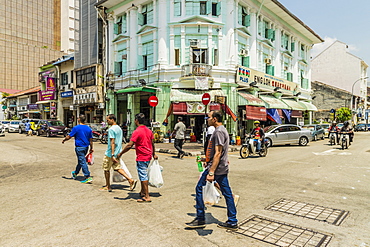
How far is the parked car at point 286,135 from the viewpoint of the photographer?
1752cm

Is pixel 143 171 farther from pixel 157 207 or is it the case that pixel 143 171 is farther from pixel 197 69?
pixel 197 69

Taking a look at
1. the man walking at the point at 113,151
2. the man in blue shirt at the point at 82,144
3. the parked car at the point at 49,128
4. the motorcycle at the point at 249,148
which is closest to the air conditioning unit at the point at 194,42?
the motorcycle at the point at 249,148

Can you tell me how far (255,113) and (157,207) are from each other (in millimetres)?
16412

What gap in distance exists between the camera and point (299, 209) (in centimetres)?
511

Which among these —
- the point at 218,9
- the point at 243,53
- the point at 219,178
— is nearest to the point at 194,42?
the point at 218,9

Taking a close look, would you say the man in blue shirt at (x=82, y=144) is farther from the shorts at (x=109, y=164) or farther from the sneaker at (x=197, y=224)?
the sneaker at (x=197, y=224)

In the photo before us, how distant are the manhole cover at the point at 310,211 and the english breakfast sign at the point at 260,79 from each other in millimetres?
15523

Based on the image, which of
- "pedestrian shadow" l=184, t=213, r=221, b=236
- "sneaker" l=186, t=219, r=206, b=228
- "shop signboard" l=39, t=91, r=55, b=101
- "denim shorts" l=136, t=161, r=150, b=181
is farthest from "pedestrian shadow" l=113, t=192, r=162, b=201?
"shop signboard" l=39, t=91, r=55, b=101

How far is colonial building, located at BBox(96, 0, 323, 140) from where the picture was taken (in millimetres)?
19188

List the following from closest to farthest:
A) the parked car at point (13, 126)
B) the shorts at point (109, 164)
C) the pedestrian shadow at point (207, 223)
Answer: the pedestrian shadow at point (207, 223), the shorts at point (109, 164), the parked car at point (13, 126)

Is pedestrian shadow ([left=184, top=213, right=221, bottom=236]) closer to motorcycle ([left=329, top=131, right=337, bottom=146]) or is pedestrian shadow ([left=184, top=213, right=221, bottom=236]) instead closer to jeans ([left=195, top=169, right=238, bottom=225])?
jeans ([left=195, top=169, right=238, bottom=225])

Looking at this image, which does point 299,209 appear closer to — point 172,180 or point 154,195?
point 154,195

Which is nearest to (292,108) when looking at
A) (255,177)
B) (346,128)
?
(346,128)

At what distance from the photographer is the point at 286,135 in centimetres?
1794
